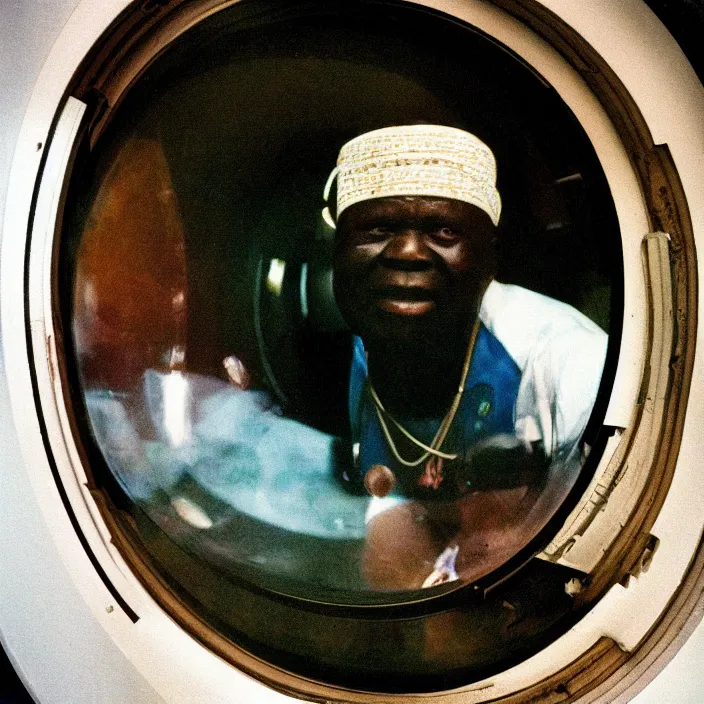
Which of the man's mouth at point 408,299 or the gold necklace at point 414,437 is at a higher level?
the man's mouth at point 408,299

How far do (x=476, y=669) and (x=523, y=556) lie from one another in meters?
0.14

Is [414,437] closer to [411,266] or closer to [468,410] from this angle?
[468,410]

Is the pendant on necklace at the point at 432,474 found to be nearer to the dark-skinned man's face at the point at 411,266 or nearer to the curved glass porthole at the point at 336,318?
the curved glass porthole at the point at 336,318

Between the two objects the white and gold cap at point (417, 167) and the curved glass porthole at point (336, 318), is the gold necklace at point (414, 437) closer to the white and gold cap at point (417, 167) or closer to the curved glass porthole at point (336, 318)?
the curved glass porthole at point (336, 318)

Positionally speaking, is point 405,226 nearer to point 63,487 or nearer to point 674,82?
point 674,82

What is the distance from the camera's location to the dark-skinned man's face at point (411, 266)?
23.7 inches

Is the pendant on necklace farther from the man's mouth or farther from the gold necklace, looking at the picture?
the man's mouth

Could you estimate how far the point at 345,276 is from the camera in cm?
62

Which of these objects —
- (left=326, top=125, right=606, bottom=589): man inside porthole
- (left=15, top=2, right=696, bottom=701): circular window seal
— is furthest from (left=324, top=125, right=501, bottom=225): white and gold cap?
(left=15, top=2, right=696, bottom=701): circular window seal

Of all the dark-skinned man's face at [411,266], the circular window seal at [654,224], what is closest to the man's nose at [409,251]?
the dark-skinned man's face at [411,266]

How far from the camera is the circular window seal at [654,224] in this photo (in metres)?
0.61

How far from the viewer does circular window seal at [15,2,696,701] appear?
23.9 inches

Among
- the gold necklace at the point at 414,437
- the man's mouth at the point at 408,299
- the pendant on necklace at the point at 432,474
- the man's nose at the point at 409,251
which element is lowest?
the pendant on necklace at the point at 432,474

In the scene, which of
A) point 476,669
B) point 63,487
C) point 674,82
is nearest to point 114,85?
point 63,487
